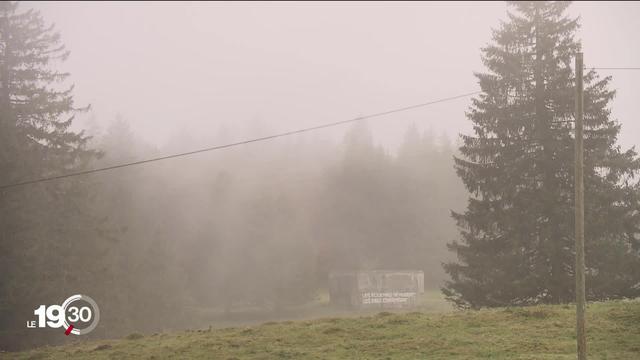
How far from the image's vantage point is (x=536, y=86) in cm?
3069

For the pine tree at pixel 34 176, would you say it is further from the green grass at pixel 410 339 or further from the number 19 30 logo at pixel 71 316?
the green grass at pixel 410 339

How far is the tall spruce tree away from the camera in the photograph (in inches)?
1131

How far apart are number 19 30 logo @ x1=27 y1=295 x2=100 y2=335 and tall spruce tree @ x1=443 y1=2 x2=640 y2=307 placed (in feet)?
73.5

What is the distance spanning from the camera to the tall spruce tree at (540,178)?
28.7 m

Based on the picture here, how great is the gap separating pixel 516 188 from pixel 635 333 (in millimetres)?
14107

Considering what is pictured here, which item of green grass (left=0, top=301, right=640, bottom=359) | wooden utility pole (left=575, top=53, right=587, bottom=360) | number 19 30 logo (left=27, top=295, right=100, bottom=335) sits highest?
wooden utility pole (left=575, top=53, right=587, bottom=360)

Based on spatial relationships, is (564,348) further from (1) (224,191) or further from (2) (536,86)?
(1) (224,191)

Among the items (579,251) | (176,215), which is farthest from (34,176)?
(176,215)

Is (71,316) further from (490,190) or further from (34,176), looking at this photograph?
(490,190)

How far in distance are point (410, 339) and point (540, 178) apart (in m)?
15.3

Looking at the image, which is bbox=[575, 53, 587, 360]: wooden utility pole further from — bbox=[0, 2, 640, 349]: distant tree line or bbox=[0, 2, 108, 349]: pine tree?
bbox=[0, 2, 108, 349]: pine tree

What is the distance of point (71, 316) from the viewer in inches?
1443

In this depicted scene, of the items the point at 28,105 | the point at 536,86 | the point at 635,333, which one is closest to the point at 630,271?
the point at 536,86

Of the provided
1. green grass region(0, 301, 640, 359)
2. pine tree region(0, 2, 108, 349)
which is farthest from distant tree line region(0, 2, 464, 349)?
green grass region(0, 301, 640, 359)
